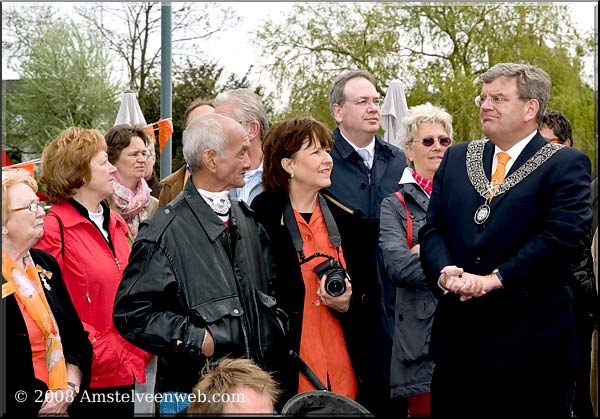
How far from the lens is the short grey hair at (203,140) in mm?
4195

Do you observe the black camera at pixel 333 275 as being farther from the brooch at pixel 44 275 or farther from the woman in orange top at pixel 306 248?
the brooch at pixel 44 275

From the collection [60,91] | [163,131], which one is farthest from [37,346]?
[60,91]

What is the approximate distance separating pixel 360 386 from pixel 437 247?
3.15ft

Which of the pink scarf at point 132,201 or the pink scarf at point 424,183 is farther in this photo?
the pink scarf at point 132,201

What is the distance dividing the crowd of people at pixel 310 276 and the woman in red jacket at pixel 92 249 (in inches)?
0.4

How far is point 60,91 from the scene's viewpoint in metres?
28.5

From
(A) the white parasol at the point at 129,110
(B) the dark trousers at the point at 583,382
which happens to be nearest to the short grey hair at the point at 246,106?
(B) the dark trousers at the point at 583,382

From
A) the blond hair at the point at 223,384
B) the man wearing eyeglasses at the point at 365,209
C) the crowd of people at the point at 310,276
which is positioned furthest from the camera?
the man wearing eyeglasses at the point at 365,209

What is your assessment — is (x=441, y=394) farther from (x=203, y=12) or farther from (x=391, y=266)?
(x=203, y=12)

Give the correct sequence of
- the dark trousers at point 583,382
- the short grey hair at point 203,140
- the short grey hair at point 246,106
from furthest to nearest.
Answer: the short grey hair at point 246,106
the dark trousers at point 583,382
the short grey hair at point 203,140

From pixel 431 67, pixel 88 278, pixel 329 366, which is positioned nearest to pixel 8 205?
pixel 88 278

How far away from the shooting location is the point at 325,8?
23500 mm

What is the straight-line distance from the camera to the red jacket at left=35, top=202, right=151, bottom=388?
15.7ft

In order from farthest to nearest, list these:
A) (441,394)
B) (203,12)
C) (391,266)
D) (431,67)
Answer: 1. (431,67)
2. (203,12)
3. (391,266)
4. (441,394)
